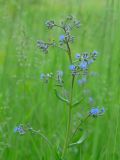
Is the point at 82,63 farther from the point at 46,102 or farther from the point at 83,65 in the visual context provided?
the point at 46,102

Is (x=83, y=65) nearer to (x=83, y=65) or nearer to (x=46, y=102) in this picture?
(x=83, y=65)

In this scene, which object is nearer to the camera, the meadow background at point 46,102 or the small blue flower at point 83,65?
the small blue flower at point 83,65

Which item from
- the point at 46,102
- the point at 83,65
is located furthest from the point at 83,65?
the point at 46,102

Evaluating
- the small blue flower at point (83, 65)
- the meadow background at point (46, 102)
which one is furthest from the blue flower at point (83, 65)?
the meadow background at point (46, 102)

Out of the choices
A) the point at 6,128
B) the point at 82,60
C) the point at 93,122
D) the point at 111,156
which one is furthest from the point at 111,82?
the point at 82,60

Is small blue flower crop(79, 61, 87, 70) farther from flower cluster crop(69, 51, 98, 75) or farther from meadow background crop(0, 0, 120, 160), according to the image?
meadow background crop(0, 0, 120, 160)

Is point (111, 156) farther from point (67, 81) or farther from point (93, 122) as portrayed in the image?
point (67, 81)

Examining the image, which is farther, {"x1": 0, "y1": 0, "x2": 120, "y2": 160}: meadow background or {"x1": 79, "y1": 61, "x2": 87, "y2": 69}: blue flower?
{"x1": 0, "y1": 0, "x2": 120, "y2": 160}: meadow background

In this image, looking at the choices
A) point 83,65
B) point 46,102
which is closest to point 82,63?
point 83,65

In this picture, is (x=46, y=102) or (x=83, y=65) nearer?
(x=83, y=65)

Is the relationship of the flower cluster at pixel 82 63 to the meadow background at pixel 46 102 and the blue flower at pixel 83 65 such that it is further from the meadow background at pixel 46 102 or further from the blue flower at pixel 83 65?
the meadow background at pixel 46 102

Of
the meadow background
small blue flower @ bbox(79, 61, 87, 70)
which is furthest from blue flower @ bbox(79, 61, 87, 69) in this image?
the meadow background
